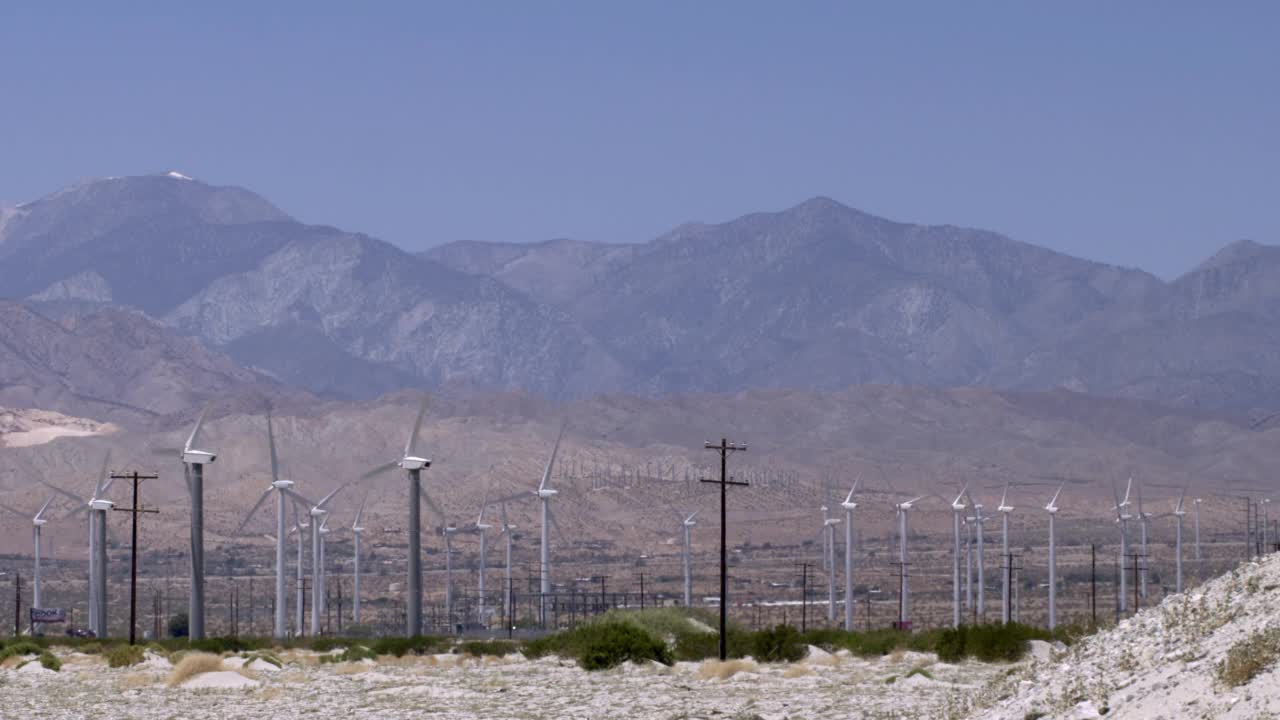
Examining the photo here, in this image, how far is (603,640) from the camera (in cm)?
5897

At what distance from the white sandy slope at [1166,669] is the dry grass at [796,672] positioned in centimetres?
2696

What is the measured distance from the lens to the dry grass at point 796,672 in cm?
5312

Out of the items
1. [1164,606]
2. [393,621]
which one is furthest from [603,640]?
[393,621]

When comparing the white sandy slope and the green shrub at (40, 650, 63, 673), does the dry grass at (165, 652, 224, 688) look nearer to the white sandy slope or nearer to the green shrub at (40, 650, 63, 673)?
the green shrub at (40, 650, 63, 673)

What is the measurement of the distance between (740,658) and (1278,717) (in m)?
42.9

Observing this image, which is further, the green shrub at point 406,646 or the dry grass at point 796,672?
the green shrub at point 406,646

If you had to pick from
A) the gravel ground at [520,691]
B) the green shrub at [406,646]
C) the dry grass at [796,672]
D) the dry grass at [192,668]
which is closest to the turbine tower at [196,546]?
the green shrub at [406,646]

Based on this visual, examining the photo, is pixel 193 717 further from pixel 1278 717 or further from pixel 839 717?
pixel 1278 717

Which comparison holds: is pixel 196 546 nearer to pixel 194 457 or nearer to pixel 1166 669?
pixel 194 457

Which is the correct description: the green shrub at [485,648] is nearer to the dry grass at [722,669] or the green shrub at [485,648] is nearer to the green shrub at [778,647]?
the green shrub at [778,647]

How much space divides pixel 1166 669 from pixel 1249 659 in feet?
5.31

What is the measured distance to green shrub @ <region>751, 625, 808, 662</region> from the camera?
62.4 meters

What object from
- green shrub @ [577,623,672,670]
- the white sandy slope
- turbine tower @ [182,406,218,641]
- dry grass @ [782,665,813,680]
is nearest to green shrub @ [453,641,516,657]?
green shrub @ [577,623,672,670]

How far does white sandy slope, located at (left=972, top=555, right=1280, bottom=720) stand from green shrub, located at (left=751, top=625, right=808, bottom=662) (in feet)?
119
